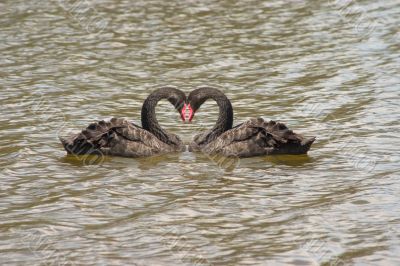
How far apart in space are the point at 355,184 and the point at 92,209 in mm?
3087

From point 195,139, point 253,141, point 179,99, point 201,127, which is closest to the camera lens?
point 253,141

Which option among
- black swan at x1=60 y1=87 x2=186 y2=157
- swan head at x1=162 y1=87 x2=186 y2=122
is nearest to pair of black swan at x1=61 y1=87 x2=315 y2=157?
black swan at x1=60 y1=87 x2=186 y2=157

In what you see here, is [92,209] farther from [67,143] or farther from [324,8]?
[324,8]

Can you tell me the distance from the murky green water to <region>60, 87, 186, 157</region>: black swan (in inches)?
8.1

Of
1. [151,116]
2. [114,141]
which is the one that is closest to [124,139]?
[114,141]

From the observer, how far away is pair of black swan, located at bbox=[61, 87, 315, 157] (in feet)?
44.4

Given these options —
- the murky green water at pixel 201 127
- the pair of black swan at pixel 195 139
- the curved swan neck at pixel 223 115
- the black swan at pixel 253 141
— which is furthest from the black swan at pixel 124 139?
the curved swan neck at pixel 223 115

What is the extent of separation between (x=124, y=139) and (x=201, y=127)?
7.25ft

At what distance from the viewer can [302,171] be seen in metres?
12.9

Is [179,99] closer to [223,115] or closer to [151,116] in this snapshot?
[151,116]

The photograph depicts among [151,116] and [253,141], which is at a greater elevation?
[151,116]

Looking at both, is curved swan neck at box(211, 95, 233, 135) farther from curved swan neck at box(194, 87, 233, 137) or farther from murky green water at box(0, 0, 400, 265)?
murky green water at box(0, 0, 400, 265)

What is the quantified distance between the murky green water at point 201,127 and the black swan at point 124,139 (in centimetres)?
20

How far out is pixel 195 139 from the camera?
1451 cm
